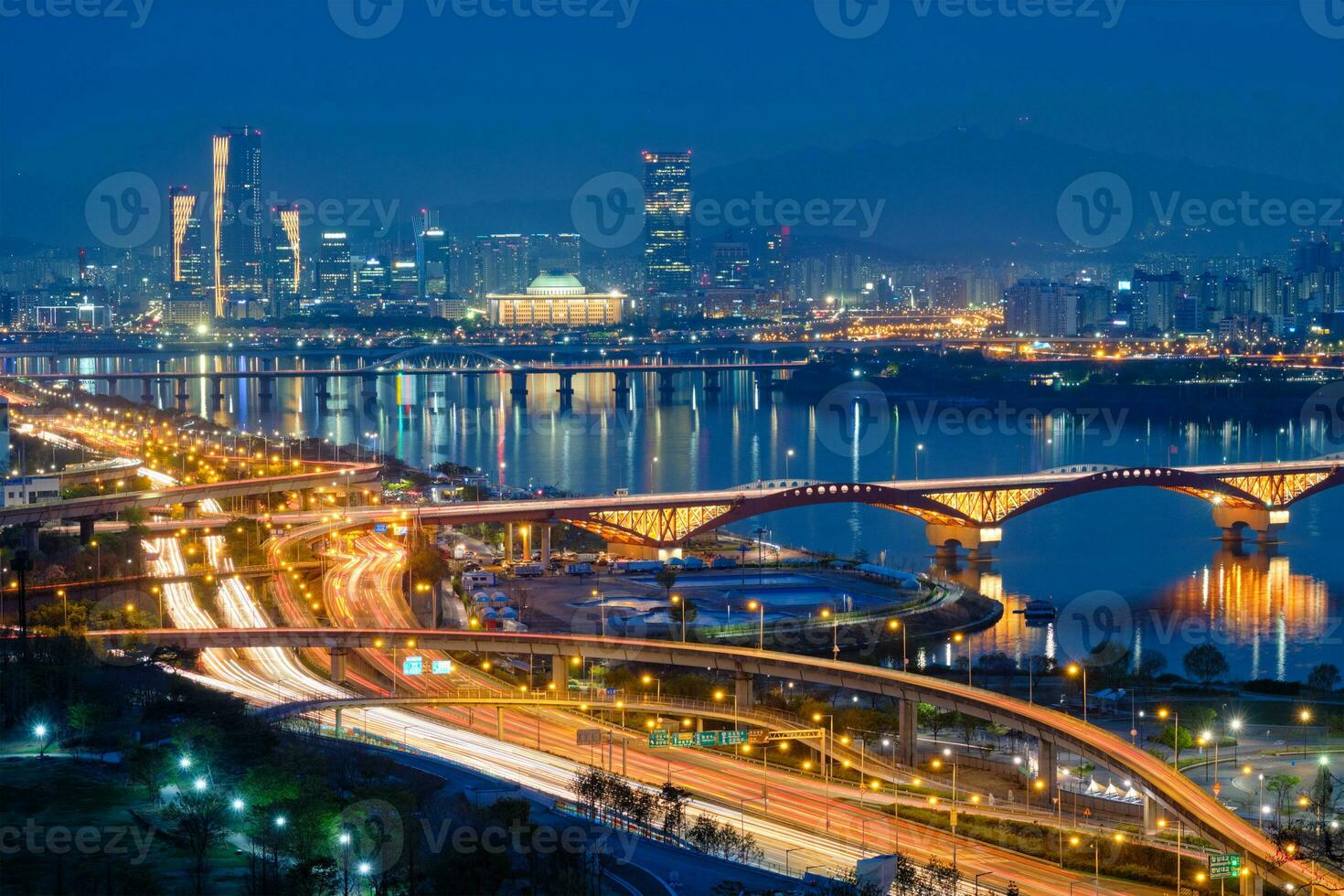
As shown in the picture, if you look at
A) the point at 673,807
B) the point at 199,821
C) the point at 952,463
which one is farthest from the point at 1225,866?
the point at 952,463

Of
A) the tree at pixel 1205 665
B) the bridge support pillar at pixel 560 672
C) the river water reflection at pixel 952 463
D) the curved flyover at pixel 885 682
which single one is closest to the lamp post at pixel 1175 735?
the curved flyover at pixel 885 682

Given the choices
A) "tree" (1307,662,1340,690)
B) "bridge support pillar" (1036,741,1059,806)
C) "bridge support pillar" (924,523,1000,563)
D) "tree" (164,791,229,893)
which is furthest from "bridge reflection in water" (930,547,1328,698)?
"tree" (164,791,229,893)

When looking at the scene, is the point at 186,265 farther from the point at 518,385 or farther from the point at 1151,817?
the point at 1151,817

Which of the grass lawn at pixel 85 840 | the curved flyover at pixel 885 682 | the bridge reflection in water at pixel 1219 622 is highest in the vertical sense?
the grass lawn at pixel 85 840

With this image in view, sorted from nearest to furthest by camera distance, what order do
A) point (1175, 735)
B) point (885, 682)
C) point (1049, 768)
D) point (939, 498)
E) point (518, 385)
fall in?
point (1049, 768)
point (1175, 735)
point (885, 682)
point (939, 498)
point (518, 385)

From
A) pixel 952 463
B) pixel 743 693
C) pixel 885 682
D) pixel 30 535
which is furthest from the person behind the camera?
pixel 952 463

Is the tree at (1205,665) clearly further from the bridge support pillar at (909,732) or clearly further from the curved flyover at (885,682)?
the bridge support pillar at (909,732)

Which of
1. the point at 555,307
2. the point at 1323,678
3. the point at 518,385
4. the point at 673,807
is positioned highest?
the point at 555,307
